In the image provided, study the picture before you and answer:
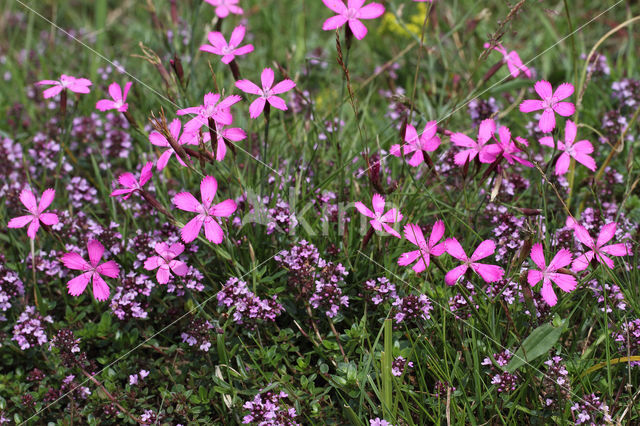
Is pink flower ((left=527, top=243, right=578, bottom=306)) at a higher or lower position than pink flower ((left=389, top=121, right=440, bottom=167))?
lower

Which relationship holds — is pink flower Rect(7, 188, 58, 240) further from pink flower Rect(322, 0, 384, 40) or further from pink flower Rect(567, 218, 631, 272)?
pink flower Rect(567, 218, 631, 272)

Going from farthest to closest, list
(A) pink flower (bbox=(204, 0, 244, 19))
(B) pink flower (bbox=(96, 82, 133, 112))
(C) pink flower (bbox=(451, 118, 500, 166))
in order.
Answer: (A) pink flower (bbox=(204, 0, 244, 19)), (B) pink flower (bbox=(96, 82, 133, 112)), (C) pink flower (bbox=(451, 118, 500, 166))

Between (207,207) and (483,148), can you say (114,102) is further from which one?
(483,148)

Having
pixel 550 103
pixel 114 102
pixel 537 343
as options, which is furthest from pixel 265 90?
pixel 537 343

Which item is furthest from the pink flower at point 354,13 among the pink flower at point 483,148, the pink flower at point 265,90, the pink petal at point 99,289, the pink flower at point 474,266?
the pink petal at point 99,289

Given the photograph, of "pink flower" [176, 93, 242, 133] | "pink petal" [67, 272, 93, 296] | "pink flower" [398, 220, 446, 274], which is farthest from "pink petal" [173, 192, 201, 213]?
"pink flower" [398, 220, 446, 274]

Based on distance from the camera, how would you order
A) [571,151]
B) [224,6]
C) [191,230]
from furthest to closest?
1. [224,6]
2. [571,151]
3. [191,230]

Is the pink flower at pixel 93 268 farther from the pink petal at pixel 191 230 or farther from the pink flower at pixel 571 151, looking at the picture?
the pink flower at pixel 571 151
